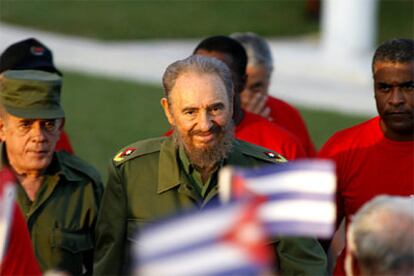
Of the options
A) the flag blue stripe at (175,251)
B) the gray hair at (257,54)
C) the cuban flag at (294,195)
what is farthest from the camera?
the gray hair at (257,54)

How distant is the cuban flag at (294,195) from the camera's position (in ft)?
15.0

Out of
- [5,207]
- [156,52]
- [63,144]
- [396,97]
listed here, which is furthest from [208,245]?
[156,52]

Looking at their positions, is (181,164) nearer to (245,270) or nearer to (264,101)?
Answer: (245,270)

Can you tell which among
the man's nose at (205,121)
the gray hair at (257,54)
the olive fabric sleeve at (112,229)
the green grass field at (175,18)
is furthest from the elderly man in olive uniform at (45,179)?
the green grass field at (175,18)

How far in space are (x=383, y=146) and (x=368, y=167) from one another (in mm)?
165

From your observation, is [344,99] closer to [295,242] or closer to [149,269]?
[295,242]

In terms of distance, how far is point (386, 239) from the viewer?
4297 millimetres

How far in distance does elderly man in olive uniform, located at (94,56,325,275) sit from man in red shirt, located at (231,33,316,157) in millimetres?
2223

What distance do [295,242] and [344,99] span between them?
42.0 ft

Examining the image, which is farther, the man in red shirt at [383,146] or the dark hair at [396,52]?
the dark hair at [396,52]

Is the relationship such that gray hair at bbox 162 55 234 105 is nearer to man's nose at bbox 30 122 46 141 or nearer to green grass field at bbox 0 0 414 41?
man's nose at bbox 30 122 46 141

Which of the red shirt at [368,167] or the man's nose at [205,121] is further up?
the man's nose at [205,121]

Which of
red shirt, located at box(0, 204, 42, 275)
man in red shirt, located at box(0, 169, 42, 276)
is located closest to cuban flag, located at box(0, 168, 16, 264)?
man in red shirt, located at box(0, 169, 42, 276)

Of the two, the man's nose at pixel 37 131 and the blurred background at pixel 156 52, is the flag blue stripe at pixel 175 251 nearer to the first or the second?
the man's nose at pixel 37 131
